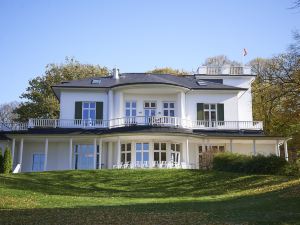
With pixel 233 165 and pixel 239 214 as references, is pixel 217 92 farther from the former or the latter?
pixel 239 214

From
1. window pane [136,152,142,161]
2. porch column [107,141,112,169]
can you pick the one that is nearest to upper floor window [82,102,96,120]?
porch column [107,141,112,169]

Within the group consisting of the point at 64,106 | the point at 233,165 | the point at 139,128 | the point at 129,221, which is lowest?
the point at 129,221

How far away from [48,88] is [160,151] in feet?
77.6

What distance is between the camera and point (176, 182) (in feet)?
79.4

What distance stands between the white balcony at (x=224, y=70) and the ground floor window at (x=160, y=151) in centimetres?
1052

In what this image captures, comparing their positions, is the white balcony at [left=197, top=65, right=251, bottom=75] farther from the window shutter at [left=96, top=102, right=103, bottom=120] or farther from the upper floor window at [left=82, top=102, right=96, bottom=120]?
the upper floor window at [left=82, top=102, right=96, bottom=120]

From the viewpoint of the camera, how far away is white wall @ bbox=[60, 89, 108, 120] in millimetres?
34875

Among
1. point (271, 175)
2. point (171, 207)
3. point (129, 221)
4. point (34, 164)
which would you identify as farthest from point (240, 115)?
point (129, 221)

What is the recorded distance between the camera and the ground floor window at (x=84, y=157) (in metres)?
33.8

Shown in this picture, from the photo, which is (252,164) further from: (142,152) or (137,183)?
(142,152)

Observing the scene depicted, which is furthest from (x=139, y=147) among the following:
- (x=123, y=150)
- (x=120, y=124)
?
(x=120, y=124)

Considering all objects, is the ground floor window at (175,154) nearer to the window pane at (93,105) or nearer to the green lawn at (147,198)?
the green lawn at (147,198)

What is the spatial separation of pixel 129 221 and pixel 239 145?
24.5m

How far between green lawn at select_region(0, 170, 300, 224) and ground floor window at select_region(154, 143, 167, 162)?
5283 mm
